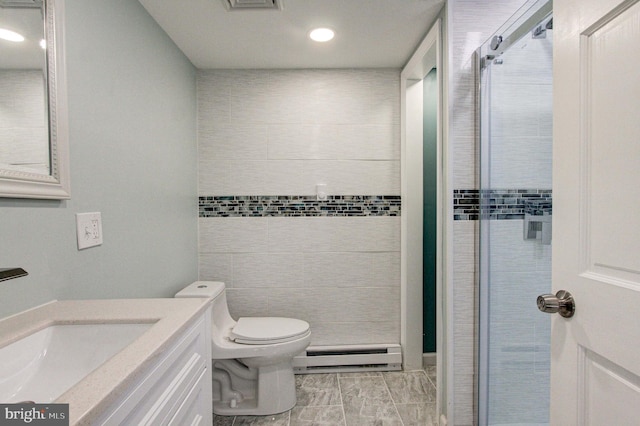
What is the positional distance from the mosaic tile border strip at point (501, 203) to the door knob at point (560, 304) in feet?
1.40

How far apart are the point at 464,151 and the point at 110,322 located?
161 cm

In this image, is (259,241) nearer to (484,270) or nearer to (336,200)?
(336,200)

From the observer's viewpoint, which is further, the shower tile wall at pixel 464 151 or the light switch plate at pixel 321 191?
the light switch plate at pixel 321 191

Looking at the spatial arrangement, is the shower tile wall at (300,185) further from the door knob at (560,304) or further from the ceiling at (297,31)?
the door knob at (560,304)

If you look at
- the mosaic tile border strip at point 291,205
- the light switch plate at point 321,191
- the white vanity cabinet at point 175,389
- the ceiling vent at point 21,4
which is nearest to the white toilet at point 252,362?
the mosaic tile border strip at point 291,205

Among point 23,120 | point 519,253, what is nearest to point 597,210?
point 519,253

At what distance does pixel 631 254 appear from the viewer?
713 millimetres

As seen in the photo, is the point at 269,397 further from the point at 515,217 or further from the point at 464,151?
the point at 464,151

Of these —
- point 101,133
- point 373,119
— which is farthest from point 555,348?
point 373,119

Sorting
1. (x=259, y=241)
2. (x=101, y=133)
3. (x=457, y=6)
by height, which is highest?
(x=457, y=6)

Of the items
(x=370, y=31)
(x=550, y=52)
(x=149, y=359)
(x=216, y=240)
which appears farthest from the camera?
(x=216, y=240)

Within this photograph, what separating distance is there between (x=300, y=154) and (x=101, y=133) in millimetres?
1315

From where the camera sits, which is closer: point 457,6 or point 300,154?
point 457,6

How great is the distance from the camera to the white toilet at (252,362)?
6.25 feet
